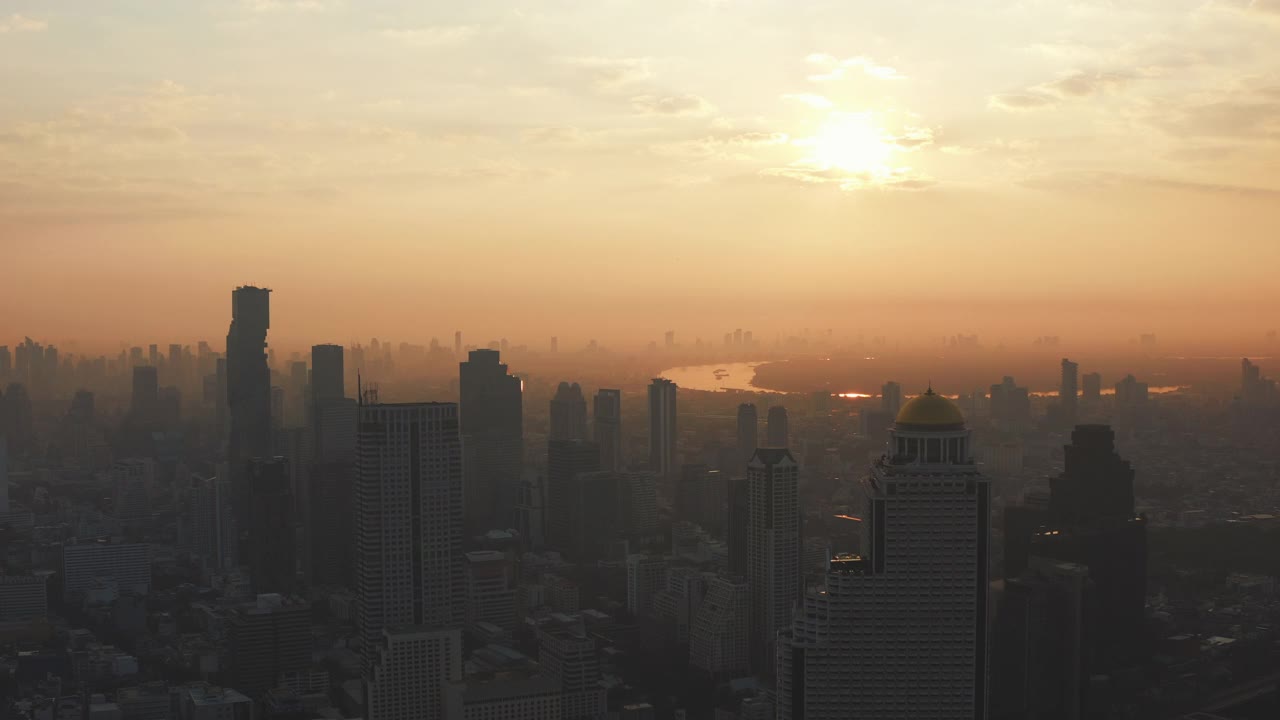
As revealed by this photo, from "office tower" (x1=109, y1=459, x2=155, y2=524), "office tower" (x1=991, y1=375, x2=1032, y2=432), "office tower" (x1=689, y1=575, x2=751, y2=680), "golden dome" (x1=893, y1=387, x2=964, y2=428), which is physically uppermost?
"golden dome" (x1=893, y1=387, x2=964, y2=428)

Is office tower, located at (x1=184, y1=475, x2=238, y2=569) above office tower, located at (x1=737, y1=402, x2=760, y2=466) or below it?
below

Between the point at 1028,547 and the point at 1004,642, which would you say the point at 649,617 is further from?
the point at 1004,642

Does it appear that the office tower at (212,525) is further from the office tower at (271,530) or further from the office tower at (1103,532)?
the office tower at (1103,532)

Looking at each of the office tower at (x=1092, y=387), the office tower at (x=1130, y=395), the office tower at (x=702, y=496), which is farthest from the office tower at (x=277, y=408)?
the office tower at (x=1130, y=395)

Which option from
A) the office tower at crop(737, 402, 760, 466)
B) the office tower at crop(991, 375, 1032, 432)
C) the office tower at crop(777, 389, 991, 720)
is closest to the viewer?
the office tower at crop(777, 389, 991, 720)

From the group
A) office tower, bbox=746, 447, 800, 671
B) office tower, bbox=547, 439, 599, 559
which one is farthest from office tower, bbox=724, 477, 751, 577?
office tower, bbox=547, 439, 599, 559

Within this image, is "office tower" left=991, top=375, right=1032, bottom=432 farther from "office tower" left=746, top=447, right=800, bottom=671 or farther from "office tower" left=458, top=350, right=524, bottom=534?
"office tower" left=458, top=350, right=524, bottom=534

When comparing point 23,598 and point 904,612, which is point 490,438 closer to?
point 23,598

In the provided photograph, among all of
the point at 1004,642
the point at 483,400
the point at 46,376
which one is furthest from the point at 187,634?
the point at 1004,642
